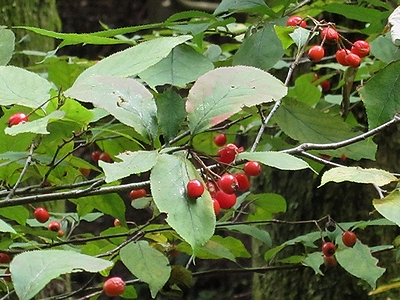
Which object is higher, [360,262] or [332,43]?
[332,43]

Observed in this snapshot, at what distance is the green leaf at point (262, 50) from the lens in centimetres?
74

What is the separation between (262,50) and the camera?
0.75 metres

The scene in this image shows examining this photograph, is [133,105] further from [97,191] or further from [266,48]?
[266,48]

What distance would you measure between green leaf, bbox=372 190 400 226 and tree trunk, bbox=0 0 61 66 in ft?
4.03

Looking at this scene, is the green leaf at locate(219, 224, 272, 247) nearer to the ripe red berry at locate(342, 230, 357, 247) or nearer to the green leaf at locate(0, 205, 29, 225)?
the ripe red berry at locate(342, 230, 357, 247)

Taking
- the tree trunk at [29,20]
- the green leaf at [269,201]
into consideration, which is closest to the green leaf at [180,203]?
the green leaf at [269,201]

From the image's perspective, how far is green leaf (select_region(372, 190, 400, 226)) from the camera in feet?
1.66

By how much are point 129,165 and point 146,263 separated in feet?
0.99

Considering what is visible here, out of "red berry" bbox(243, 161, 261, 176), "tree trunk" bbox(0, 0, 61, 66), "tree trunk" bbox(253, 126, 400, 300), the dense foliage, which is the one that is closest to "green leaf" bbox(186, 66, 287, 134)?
the dense foliage

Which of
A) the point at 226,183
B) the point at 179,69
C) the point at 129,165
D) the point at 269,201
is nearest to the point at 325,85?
the point at 269,201

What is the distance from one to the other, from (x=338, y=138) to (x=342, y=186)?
487mm

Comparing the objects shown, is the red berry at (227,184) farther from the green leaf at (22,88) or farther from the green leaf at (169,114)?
the green leaf at (22,88)

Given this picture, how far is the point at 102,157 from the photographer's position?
954mm

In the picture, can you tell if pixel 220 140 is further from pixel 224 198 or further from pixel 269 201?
pixel 224 198
